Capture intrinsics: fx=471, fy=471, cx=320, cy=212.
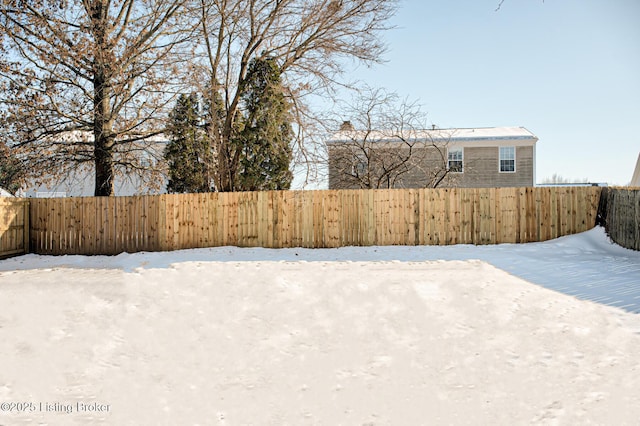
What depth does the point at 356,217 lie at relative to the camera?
1207 centimetres

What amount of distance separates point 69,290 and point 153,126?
25.0 feet

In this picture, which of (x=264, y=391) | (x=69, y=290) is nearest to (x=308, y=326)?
(x=264, y=391)

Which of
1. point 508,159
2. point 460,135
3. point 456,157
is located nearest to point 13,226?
point 456,157

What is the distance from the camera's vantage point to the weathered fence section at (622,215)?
1006 cm

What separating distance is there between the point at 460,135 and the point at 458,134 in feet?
0.67

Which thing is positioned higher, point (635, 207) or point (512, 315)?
point (635, 207)

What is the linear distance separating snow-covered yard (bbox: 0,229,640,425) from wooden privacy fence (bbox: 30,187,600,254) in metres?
3.07

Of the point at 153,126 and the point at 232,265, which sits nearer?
the point at 232,265

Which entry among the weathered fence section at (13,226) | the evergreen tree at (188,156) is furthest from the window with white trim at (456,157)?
the weathered fence section at (13,226)

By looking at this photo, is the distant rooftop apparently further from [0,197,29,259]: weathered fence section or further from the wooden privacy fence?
[0,197,29,259]: weathered fence section

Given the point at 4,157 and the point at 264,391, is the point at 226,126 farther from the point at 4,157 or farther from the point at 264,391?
the point at 264,391

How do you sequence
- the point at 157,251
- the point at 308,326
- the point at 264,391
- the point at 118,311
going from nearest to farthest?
the point at 264,391, the point at 308,326, the point at 118,311, the point at 157,251

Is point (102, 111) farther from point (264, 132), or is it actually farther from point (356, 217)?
point (356, 217)

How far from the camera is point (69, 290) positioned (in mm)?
7715
